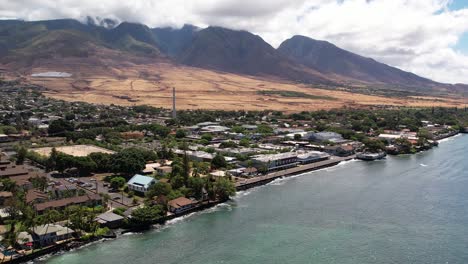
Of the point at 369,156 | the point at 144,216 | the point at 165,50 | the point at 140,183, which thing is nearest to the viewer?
the point at 144,216

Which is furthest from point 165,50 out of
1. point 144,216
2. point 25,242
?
point 25,242

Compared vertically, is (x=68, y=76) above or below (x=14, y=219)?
above

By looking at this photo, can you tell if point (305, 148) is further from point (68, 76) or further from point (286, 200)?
point (68, 76)

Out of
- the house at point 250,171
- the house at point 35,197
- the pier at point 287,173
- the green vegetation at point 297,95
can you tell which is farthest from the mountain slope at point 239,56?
the house at point 35,197

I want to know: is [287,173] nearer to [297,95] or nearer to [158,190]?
[158,190]

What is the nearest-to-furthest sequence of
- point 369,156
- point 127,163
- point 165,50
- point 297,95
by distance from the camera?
point 127,163
point 369,156
point 297,95
point 165,50

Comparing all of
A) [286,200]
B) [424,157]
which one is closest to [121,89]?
[424,157]

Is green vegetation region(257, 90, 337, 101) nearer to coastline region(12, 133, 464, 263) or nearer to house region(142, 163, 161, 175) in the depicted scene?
coastline region(12, 133, 464, 263)
